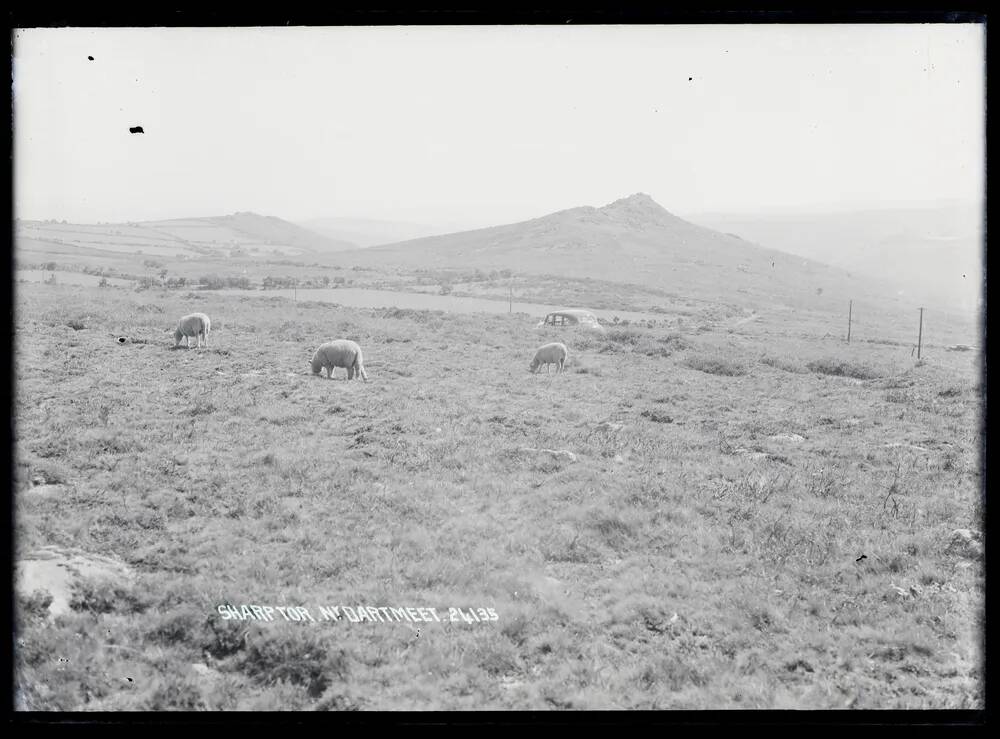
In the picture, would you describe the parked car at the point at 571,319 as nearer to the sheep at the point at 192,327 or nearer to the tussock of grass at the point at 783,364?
the tussock of grass at the point at 783,364

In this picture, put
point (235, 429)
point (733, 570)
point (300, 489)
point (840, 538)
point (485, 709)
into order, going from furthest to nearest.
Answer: point (235, 429), point (300, 489), point (840, 538), point (733, 570), point (485, 709)

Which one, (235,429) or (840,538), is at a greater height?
(235,429)

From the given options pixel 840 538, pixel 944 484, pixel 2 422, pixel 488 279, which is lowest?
pixel 840 538

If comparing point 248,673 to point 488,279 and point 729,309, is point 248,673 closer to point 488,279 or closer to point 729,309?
point 488,279

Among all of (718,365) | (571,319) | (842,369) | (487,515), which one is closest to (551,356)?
(571,319)

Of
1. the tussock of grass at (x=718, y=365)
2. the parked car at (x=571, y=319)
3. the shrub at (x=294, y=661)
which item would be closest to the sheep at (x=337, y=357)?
the parked car at (x=571, y=319)

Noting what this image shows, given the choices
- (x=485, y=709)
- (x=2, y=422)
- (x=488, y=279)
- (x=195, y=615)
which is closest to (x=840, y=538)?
(x=485, y=709)
